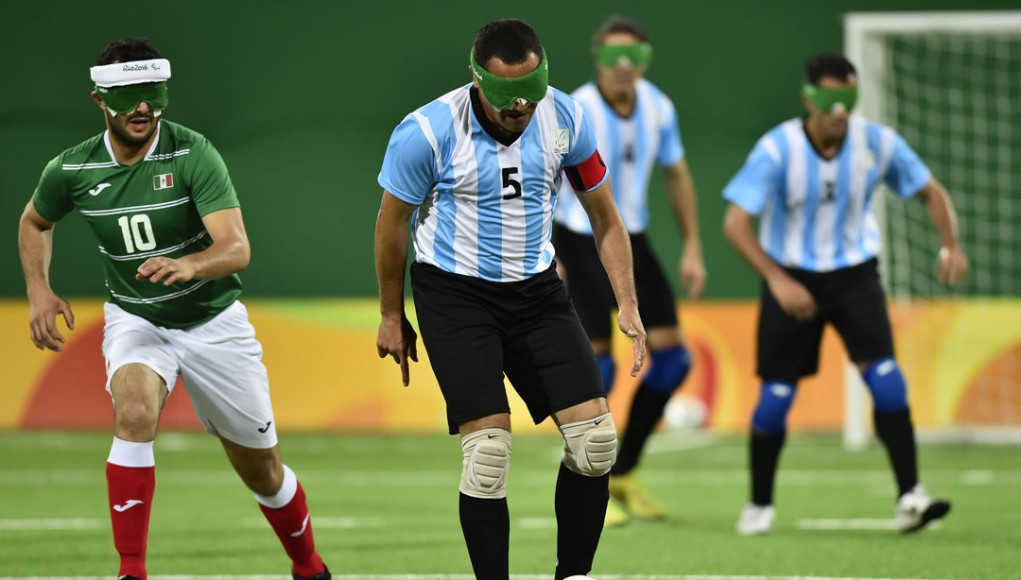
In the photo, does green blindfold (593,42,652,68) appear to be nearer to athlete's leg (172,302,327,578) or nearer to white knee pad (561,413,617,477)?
athlete's leg (172,302,327,578)

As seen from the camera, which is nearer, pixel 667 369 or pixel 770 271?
pixel 770 271

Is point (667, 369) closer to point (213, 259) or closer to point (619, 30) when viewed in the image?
point (619, 30)

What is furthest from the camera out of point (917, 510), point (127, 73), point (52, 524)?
point (52, 524)

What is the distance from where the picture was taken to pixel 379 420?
12.2 meters

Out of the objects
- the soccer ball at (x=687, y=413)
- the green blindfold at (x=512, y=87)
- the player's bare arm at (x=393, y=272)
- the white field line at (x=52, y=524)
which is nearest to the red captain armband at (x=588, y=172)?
the green blindfold at (x=512, y=87)

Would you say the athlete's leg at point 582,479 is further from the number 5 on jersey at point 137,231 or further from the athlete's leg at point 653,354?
the athlete's leg at point 653,354

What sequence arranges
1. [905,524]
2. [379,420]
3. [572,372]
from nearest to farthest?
[572,372], [905,524], [379,420]

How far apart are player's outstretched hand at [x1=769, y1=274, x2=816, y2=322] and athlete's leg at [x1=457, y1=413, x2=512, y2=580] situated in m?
2.58

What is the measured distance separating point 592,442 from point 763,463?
2558mm

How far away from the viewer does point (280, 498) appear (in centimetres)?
537

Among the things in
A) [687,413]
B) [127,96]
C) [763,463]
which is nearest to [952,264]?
[763,463]

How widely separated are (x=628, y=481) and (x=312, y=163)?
682 cm

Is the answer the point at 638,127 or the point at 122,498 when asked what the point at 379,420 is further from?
the point at 122,498

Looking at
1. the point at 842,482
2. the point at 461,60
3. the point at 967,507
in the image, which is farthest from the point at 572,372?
the point at 461,60
